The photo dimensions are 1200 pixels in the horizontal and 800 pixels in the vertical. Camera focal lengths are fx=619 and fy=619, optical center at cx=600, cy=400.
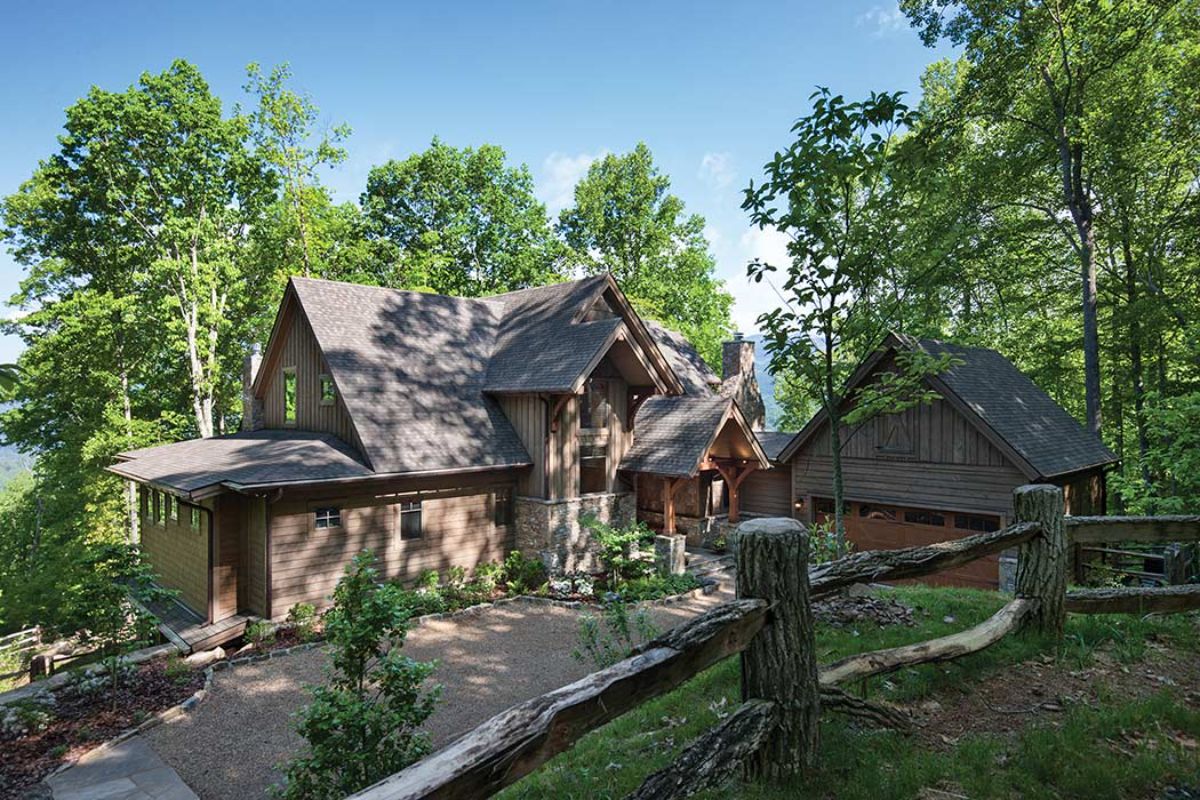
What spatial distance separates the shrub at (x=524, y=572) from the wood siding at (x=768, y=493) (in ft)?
25.0

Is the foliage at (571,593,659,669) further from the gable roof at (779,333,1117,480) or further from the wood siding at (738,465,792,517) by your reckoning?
the wood siding at (738,465,792,517)

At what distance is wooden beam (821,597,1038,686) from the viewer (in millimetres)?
3830

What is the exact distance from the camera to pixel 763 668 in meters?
3.23

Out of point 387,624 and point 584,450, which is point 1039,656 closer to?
point 387,624

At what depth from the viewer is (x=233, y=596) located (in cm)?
1305

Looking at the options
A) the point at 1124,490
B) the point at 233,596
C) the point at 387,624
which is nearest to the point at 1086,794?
the point at 387,624

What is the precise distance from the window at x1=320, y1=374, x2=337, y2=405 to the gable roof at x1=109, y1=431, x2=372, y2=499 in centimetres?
89

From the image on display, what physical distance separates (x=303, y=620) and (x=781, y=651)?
12028 millimetres

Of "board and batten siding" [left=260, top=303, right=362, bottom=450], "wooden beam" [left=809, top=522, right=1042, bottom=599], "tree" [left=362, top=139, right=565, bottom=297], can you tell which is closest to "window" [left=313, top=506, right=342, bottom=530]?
"board and batten siding" [left=260, top=303, right=362, bottom=450]

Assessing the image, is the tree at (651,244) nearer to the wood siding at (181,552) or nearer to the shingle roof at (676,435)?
the shingle roof at (676,435)

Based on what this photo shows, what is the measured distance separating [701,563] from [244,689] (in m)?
11.8

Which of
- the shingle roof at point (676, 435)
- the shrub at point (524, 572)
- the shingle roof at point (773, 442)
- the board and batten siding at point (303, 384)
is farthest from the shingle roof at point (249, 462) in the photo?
the shingle roof at point (773, 442)

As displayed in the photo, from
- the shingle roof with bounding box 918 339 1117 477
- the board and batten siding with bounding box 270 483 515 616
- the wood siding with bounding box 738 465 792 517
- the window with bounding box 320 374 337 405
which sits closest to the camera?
the board and batten siding with bounding box 270 483 515 616

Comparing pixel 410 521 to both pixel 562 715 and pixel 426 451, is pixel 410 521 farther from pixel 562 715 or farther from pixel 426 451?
pixel 562 715
